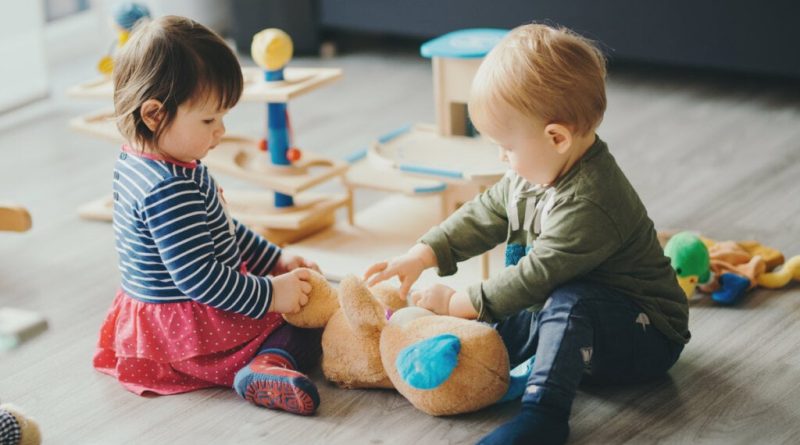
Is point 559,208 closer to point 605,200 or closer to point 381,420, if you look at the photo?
point 605,200

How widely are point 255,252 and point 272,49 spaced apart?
42 cm

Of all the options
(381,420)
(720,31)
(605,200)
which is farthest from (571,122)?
(720,31)

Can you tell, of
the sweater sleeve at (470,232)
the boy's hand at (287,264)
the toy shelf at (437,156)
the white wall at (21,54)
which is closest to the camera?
the sweater sleeve at (470,232)

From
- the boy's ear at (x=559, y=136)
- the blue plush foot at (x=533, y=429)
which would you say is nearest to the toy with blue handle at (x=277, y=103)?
the boy's ear at (x=559, y=136)

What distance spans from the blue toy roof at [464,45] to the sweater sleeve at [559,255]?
1.87 ft

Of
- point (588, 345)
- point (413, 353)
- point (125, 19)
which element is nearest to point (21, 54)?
point (125, 19)

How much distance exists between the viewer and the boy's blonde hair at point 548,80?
1234 millimetres

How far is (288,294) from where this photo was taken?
55.4 inches

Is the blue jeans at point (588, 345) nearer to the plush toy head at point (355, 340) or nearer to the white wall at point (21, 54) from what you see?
the plush toy head at point (355, 340)

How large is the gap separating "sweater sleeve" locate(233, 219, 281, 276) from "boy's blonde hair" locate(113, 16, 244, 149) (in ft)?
0.70

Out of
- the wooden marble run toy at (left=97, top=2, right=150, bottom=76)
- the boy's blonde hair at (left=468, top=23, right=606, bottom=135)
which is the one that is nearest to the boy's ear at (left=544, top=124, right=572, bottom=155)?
the boy's blonde hair at (left=468, top=23, right=606, bottom=135)

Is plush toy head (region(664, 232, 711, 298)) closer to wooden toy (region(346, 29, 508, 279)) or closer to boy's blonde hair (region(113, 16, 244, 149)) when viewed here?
wooden toy (region(346, 29, 508, 279))

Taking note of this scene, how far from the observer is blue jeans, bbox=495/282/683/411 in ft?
4.08

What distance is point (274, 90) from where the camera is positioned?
179 centimetres
